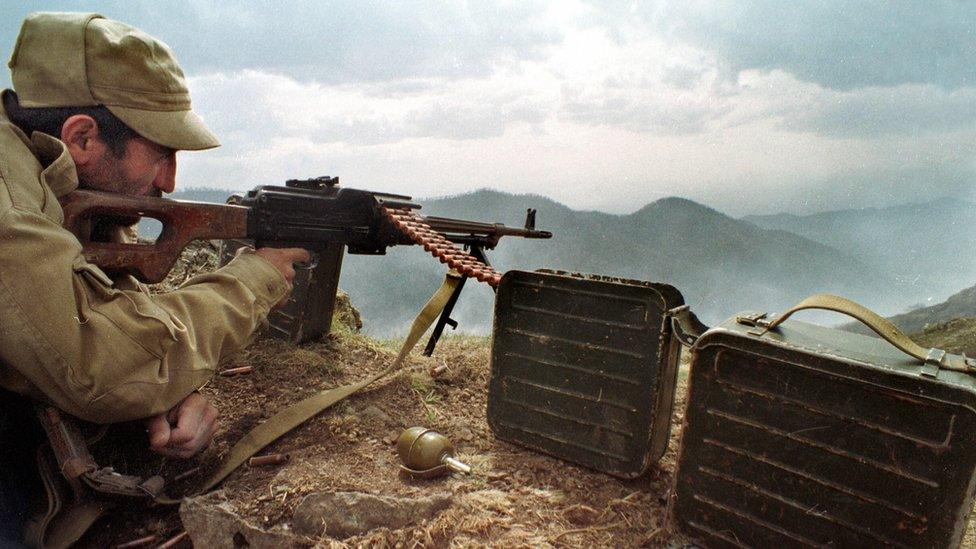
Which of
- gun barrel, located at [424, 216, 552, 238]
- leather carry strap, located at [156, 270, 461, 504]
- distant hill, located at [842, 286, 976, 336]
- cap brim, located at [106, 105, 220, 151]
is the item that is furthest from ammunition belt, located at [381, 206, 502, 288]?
distant hill, located at [842, 286, 976, 336]

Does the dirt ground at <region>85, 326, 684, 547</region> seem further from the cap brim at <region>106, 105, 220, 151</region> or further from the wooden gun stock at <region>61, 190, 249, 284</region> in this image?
the cap brim at <region>106, 105, 220, 151</region>

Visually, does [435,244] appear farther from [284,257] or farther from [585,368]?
[585,368]

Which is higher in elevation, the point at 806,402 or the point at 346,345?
the point at 806,402

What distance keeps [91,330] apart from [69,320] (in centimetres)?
9

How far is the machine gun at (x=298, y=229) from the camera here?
109 inches

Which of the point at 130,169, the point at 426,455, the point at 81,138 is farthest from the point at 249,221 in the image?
the point at 426,455

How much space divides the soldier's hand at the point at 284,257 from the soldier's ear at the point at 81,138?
97cm

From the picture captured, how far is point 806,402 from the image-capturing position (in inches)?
90.3

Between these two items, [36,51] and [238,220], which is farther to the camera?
[238,220]

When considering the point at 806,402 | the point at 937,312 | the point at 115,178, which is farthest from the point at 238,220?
the point at 937,312

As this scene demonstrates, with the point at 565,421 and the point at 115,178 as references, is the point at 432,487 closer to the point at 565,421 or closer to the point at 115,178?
the point at 565,421

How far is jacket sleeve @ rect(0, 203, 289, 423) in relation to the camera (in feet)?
6.98

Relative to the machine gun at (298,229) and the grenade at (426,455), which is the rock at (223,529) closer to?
the grenade at (426,455)

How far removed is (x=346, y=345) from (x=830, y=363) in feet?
12.9
